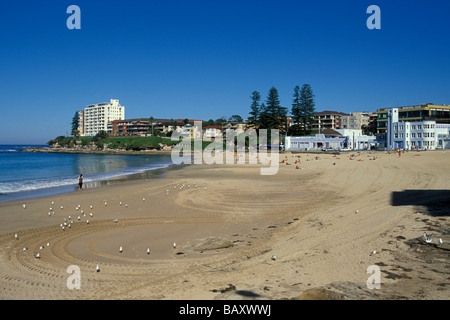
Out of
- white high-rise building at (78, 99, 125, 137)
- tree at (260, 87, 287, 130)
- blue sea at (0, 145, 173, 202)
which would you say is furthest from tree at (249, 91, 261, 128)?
white high-rise building at (78, 99, 125, 137)

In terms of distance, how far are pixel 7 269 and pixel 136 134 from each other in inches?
4995

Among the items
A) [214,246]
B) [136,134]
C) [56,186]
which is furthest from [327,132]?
[136,134]

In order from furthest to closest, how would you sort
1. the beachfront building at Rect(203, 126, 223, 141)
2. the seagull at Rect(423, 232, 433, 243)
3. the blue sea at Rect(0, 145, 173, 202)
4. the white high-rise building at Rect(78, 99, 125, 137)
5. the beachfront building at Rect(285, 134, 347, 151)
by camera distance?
the white high-rise building at Rect(78, 99, 125, 137) < the beachfront building at Rect(203, 126, 223, 141) < the beachfront building at Rect(285, 134, 347, 151) < the blue sea at Rect(0, 145, 173, 202) < the seagull at Rect(423, 232, 433, 243)

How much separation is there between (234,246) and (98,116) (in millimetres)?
158118

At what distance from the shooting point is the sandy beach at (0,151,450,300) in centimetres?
548

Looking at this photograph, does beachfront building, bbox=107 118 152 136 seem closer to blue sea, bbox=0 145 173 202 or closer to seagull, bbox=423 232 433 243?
blue sea, bbox=0 145 173 202

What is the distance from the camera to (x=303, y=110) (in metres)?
71.8

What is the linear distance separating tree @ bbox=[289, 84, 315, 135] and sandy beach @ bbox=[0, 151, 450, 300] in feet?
189

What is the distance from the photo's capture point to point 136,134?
12900 centimetres

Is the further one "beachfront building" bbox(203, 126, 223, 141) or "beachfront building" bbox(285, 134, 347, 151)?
"beachfront building" bbox(203, 126, 223, 141)

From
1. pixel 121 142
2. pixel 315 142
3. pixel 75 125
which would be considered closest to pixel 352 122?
pixel 315 142

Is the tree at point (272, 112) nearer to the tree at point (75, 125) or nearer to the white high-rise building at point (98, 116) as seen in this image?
the white high-rise building at point (98, 116)

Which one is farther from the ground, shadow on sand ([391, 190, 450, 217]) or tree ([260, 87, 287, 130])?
tree ([260, 87, 287, 130])
